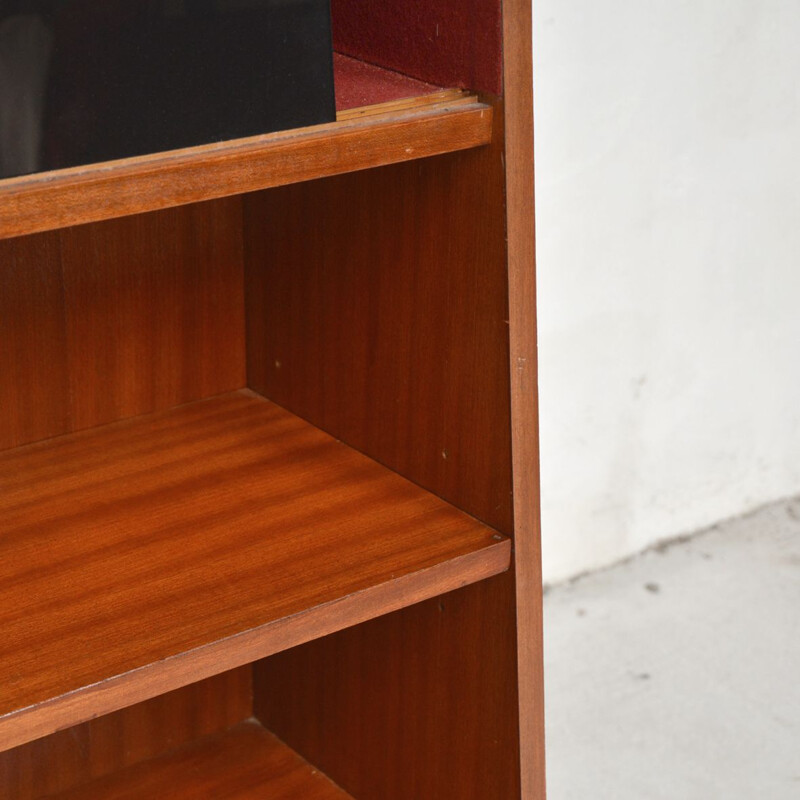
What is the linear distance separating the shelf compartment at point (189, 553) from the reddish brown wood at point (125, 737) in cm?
31

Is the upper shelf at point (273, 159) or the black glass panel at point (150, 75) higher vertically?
the black glass panel at point (150, 75)

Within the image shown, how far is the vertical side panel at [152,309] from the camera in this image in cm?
115

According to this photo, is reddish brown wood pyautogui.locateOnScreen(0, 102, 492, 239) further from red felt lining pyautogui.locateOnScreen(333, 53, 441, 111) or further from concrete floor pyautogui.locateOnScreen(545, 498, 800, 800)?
concrete floor pyautogui.locateOnScreen(545, 498, 800, 800)

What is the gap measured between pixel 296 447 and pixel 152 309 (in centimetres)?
19

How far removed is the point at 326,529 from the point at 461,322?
0.19 m

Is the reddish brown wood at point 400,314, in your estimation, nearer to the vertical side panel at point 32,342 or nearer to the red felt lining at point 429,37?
the red felt lining at point 429,37

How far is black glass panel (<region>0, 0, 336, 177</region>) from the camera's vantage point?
0.72 metres

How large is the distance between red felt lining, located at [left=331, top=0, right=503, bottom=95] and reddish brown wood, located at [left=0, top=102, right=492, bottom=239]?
3cm

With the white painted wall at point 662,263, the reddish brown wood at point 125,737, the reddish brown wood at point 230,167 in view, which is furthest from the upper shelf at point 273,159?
the white painted wall at point 662,263

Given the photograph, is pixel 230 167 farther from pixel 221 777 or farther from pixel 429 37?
pixel 221 777

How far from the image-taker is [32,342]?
1.13 metres

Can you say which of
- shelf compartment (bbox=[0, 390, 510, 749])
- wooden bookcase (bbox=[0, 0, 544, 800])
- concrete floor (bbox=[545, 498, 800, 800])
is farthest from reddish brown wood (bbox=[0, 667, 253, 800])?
concrete floor (bbox=[545, 498, 800, 800])

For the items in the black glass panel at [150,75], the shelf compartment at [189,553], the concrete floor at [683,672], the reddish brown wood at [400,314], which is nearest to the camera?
the black glass panel at [150,75]

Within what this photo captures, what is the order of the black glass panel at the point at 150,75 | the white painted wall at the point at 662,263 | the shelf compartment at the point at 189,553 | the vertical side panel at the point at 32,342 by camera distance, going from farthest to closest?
the white painted wall at the point at 662,263 < the vertical side panel at the point at 32,342 < the shelf compartment at the point at 189,553 < the black glass panel at the point at 150,75
